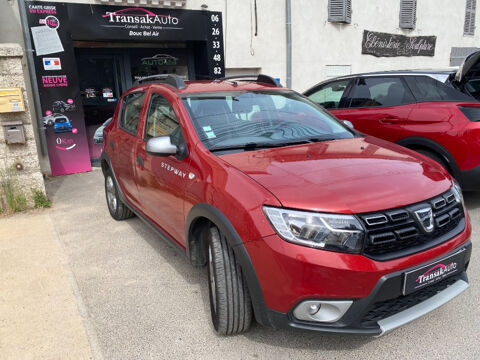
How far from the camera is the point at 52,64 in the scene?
22.5 feet

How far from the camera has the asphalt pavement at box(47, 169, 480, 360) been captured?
233 centimetres

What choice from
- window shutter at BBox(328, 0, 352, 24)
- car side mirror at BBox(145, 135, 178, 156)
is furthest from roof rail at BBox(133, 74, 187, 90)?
window shutter at BBox(328, 0, 352, 24)

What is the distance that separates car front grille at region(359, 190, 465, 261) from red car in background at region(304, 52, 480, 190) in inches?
89.6

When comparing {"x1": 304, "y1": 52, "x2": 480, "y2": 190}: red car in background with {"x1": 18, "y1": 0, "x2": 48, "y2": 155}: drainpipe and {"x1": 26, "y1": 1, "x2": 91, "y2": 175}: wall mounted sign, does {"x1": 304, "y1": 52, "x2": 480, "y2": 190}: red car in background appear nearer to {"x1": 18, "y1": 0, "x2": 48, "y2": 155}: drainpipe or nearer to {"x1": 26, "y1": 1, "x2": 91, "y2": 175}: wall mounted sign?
{"x1": 26, "y1": 1, "x2": 91, "y2": 175}: wall mounted sign

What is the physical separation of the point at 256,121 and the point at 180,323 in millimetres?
1633

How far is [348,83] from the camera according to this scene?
5531mm

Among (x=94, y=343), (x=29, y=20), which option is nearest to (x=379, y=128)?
(x=94, y=343)

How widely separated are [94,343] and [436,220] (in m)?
2.25

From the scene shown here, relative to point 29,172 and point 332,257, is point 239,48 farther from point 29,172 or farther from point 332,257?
point 332,257

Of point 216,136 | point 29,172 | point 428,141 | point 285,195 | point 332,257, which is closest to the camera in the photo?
point 332,257

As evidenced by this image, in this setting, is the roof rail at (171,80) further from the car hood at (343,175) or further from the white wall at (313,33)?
the white wall at (313,33)

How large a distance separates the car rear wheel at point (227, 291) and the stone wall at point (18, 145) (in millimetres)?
3961

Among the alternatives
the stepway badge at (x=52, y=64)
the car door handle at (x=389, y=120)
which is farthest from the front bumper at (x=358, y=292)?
the stepway badge at (x=52, y=64)

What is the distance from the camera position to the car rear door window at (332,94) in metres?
5.60
